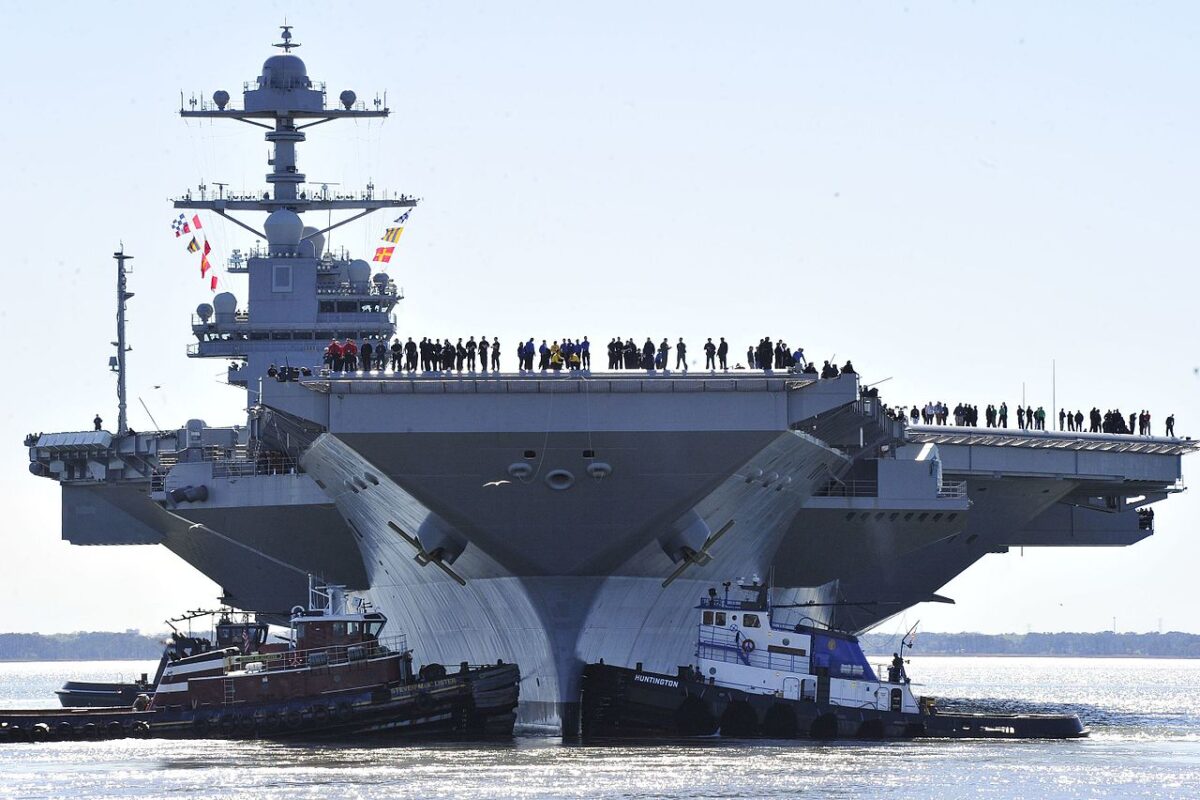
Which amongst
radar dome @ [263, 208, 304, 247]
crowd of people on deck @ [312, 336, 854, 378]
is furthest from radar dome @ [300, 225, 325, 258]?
crowd of people on deck @ [312, 336, 854, 378]

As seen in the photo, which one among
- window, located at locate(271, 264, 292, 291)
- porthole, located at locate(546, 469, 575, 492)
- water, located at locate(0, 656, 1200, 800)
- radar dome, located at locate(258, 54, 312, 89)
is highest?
radar dome, located at locate(258, 54, 312, 89)

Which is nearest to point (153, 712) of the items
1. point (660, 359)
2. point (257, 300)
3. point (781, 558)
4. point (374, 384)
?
point (374, 384)

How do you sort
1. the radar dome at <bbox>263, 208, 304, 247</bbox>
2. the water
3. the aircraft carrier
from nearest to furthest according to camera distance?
the water → the aircraft carrier → the radar dome at <bbox>263, 208, 304, 247</bbox>

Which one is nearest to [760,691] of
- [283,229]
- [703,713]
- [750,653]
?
[750,653]

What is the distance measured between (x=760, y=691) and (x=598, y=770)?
671 centimetres

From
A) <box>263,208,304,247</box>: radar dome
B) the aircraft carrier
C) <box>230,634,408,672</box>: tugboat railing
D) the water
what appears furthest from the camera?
<box>263,208,304,247</box>: radar dome

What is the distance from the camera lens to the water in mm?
28453

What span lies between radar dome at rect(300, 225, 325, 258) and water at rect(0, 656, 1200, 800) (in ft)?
75.5

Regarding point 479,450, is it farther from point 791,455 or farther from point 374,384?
point 791,455

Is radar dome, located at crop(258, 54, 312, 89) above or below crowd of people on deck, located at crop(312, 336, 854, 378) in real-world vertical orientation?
above

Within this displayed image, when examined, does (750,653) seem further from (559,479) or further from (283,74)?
(283,74)

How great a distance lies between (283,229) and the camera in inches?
2280

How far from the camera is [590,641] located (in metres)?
36.5

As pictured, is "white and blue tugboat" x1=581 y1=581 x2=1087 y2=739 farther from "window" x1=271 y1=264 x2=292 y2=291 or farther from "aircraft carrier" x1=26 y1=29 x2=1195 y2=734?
"window" x1=271 y1=264 x2=292 y2=291
